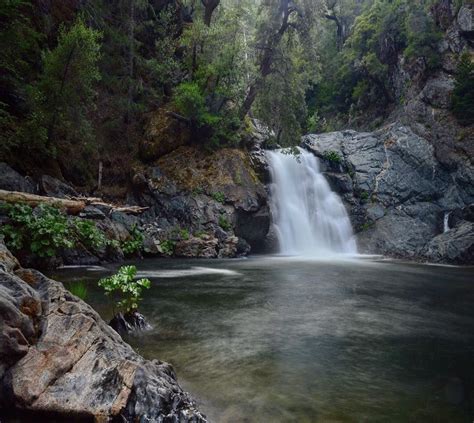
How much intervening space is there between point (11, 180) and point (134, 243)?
17.5ft

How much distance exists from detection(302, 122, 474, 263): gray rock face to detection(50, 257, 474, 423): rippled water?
12249 millimetres

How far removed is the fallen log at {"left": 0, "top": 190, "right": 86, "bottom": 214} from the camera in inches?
476

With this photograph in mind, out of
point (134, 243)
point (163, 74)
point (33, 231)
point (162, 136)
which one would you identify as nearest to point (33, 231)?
point (33, 231)

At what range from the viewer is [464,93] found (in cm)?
2528

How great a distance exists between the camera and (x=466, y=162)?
2447cm

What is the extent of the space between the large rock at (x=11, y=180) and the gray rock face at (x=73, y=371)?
1193cm

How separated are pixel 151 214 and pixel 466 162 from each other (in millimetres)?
19655

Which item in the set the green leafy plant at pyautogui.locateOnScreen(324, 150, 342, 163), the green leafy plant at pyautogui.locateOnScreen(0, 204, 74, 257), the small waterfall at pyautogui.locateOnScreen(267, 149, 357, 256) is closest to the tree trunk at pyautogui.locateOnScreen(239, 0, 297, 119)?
the small waterfall at pyautogui.locateOnScreen(267, 149, 357, 256)

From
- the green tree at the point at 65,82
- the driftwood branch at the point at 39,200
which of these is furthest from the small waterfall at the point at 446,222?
the green tree at the point at 65,82

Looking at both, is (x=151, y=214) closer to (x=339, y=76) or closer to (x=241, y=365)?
(x=241, y=365)

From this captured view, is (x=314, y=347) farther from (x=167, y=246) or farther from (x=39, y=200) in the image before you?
(x=167, y=246)

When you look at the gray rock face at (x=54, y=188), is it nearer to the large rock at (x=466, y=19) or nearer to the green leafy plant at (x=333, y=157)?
the green leafy plant at (x=333, y=157)

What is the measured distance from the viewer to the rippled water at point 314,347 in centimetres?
425

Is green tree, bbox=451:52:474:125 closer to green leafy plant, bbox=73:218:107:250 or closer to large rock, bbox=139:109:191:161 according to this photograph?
large rock, bbox=139:109:191:161
